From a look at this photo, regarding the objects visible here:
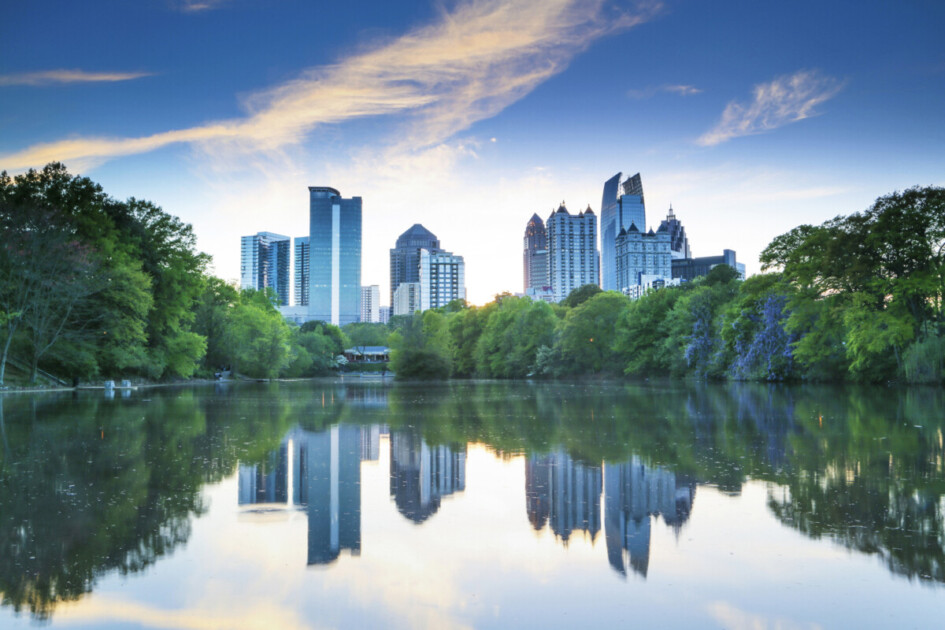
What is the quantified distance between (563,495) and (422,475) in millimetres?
2706

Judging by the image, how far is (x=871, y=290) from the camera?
42.8 metres

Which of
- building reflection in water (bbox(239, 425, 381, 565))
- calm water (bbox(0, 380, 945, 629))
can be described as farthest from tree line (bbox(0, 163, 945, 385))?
building reflection in water (bbox(239, 425, 381, 565))

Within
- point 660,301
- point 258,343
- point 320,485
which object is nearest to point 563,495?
point 320,485

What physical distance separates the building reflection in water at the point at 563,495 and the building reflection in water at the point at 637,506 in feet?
0.57

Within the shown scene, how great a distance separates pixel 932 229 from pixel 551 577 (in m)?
42.8

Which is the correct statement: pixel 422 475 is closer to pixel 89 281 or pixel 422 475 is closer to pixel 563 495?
pixel 563 495

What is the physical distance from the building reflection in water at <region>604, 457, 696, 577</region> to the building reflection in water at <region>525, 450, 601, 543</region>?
0.17 m

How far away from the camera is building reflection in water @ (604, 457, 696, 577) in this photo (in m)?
6.77

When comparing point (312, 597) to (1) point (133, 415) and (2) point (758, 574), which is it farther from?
(1) point (133, 415)

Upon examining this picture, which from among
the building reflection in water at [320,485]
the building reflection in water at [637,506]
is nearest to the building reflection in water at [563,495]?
the building reflection in water at [637,506]

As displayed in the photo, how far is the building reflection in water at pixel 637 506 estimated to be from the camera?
22.2ft

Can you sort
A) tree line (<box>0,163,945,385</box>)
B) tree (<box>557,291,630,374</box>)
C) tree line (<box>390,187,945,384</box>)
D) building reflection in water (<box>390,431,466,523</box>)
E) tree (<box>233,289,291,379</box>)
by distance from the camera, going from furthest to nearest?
tree (<box>233,289,291,379</box>) < tree (<box>557,291,630,374</box>) < tree line (<box>390,187,945,384</box>) < tree line (<box>0,163,945,385</box>) < building reflection in water (<box>390,431,466,523</box>)

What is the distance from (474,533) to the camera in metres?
7.59

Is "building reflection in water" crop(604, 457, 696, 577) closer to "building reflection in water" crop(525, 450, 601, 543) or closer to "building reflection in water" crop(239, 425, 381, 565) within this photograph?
"building reflection in water" crop(525, 450, 601, 543)
